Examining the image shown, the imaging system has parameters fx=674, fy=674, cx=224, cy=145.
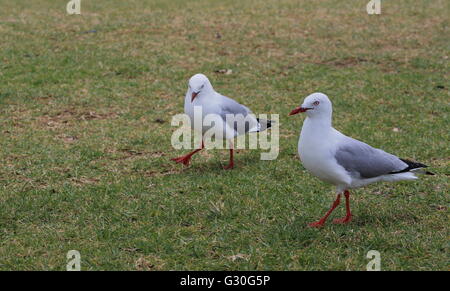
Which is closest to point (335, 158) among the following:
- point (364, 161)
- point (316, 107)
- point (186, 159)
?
point (364, 161)

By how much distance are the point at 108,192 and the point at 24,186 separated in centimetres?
86

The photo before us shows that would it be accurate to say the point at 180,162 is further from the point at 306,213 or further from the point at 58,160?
the point at 306,213

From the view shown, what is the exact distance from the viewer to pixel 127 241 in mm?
5355

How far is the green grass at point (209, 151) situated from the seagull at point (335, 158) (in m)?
0.41

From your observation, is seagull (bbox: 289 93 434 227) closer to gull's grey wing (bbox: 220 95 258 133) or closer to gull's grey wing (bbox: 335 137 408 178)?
gull's grey wing (bbox: 335 137 408 178)

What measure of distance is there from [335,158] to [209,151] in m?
2.77

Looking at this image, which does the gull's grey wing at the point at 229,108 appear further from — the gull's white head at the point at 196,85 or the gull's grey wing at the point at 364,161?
the gull's grey wing at the point at 364,161

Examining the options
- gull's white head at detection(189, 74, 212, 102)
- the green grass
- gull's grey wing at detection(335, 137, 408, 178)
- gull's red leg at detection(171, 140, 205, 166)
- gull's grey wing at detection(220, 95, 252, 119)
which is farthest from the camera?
gull's red leg at detection(171, 140, 205, 166)

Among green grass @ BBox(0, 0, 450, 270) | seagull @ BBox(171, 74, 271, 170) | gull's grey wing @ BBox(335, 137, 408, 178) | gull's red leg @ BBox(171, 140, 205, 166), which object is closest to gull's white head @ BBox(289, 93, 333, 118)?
gull's grey wing @ BBox(335, 137, 408, 178)

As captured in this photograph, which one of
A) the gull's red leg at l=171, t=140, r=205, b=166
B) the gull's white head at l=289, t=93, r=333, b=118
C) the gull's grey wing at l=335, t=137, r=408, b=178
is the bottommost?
the gull's red leg at l=171, t=140, r=205, b=166

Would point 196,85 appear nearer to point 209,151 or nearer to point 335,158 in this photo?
point 209,151

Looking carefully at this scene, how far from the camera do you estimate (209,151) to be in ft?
26.0

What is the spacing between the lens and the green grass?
5.28 meters

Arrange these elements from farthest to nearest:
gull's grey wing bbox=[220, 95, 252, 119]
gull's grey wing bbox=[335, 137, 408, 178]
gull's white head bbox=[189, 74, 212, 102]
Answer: gull's grey wing bbox=[220, 95, 252, 119], gull's white head bbox=[189, 74, 212, 102], gull's grey wing bbox=[335, 137, 408, 178]
